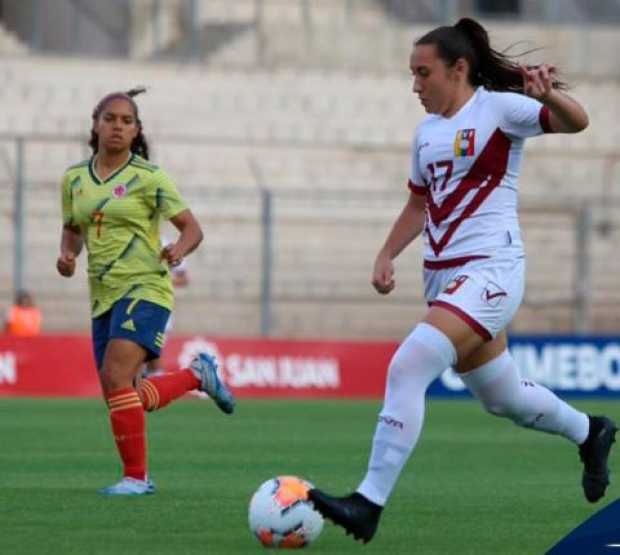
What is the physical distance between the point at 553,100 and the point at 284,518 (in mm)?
2011

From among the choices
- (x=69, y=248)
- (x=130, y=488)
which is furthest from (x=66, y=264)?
(x=130, y=488)

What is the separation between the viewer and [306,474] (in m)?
12.0

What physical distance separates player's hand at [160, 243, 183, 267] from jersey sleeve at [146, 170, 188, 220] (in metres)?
0.26

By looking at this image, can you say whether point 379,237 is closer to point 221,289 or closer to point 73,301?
point 221,289

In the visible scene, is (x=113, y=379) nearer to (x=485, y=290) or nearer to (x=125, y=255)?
(x=125, y=255)

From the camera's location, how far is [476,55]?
870cm

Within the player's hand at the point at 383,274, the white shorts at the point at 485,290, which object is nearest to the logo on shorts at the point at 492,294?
the white shorts at the point at 485,290

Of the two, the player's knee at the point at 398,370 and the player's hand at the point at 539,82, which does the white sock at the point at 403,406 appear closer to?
the player's knee at the point at 398,370

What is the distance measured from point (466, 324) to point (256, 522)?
1190 millimetres

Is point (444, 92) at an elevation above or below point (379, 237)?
above

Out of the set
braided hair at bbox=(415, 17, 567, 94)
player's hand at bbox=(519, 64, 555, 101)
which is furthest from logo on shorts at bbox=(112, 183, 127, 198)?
player's hand at bbox=(519, 64, 555, 101)

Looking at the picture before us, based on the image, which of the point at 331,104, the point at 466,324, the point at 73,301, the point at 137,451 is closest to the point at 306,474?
the point at 137,451

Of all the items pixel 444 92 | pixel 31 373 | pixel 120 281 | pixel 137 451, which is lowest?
pixel 31 373

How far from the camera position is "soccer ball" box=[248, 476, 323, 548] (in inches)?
318
